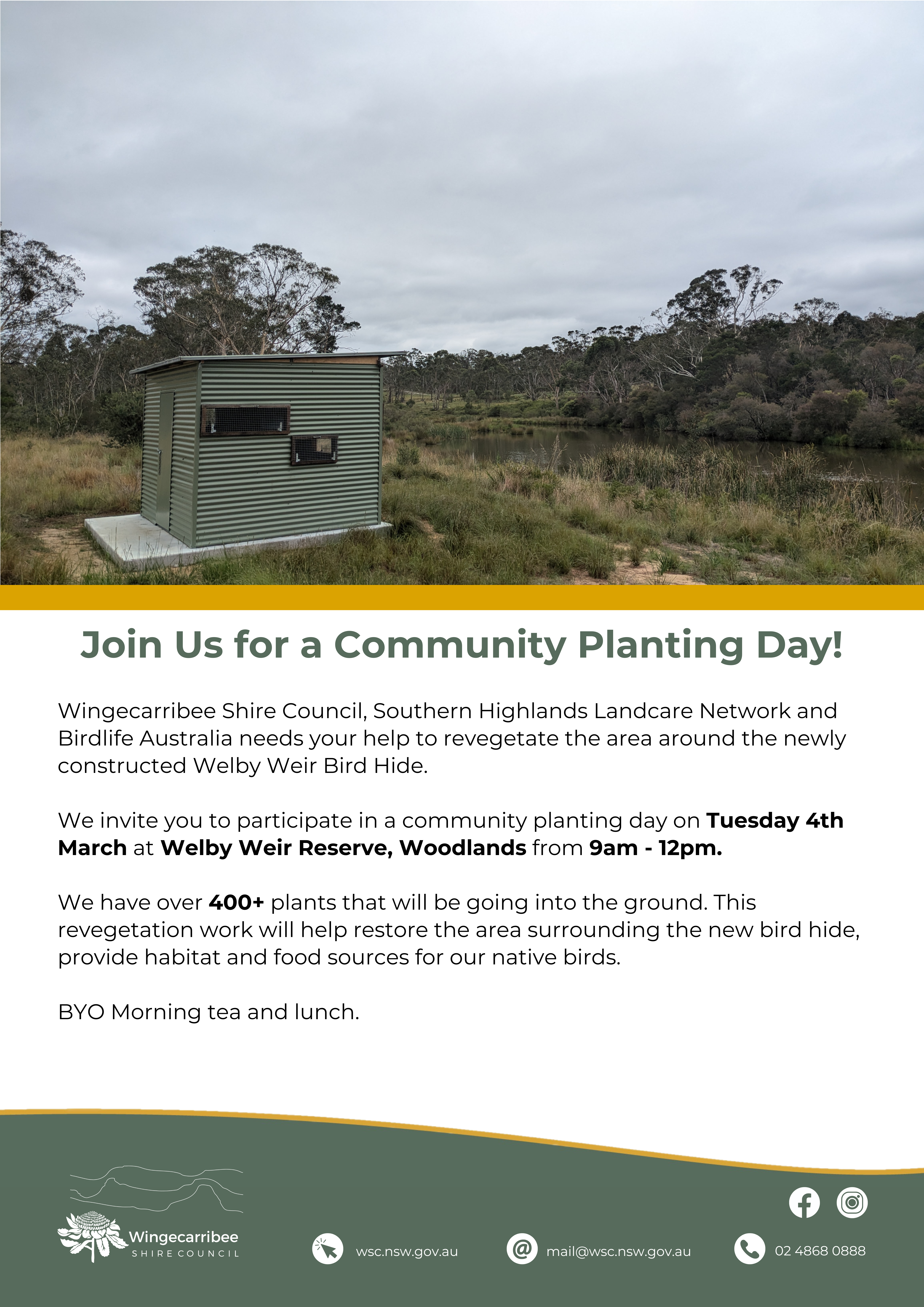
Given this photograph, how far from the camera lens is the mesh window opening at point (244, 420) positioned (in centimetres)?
912

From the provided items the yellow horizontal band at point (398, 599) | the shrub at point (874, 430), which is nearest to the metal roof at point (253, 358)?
the yellow horizontal band at point (398, 599)

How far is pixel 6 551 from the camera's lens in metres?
8.68

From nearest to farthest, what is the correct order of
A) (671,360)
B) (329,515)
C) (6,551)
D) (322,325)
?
1. (6,551)
2. (329,515)
3. (322,325)
4. (671,360)

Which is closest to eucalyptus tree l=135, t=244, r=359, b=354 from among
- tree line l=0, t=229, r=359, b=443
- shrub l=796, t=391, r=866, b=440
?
tree line l=0, t=229, r=359, b=443

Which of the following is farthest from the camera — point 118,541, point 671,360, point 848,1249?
point 671,360

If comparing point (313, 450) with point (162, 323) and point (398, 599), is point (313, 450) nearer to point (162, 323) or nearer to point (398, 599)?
point (398, 599)

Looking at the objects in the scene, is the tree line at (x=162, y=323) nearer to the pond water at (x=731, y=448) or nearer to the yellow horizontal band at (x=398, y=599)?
the pond water at (x=731, y=448)

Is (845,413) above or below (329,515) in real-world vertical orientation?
above

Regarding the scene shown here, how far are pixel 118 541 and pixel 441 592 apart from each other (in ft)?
25.1

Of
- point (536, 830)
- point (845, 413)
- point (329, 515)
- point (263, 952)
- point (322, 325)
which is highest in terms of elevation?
point (322, 325)

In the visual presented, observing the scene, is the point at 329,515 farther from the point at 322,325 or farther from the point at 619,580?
the point at 322,325

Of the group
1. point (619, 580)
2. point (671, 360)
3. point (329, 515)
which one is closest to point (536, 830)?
point (619, 580)

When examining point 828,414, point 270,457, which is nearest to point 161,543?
point 270,457

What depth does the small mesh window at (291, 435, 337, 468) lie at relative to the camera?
9.91 m
